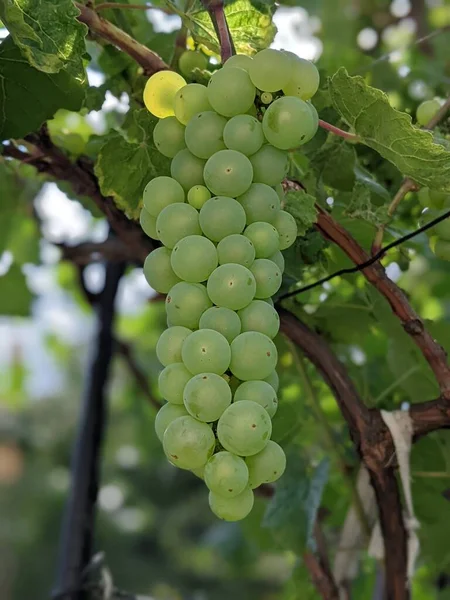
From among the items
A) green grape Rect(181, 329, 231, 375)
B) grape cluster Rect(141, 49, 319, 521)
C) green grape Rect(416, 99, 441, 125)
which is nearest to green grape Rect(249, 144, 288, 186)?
grape cluster Rect(141, 49, 319, 521)

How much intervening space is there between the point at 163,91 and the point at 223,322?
16 centimetres

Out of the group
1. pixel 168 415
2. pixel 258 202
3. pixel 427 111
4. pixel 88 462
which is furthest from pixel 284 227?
pixel 88 462

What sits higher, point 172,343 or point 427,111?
point 427,111

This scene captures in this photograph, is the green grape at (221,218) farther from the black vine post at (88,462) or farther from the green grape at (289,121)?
the black vine post at (88,462)

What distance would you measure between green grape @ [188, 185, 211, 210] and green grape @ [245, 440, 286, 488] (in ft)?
0.47

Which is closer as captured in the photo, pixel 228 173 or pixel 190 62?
pixel 228 173

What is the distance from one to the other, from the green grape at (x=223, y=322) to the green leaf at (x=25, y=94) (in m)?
0.22

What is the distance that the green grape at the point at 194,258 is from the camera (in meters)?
0.39

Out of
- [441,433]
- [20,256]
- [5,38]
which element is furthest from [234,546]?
[5,38]

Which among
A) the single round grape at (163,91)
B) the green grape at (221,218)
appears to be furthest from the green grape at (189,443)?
the single round grape at (163,91)

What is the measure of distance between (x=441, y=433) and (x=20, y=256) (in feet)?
2.20

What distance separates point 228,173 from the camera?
399 mm

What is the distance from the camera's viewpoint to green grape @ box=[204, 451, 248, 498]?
13.7 inches

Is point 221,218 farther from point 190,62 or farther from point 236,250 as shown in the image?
point 190,62
